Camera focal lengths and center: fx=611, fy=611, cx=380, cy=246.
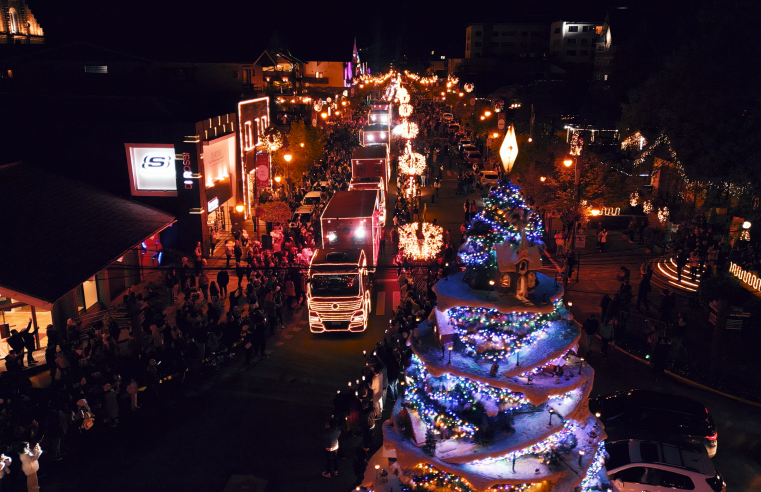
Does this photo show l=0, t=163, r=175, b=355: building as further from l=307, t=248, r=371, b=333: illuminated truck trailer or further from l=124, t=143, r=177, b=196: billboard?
l=307, t=248, r=371, b=333: illuminated truck trailer

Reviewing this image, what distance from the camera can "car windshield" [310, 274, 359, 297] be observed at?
731 inches

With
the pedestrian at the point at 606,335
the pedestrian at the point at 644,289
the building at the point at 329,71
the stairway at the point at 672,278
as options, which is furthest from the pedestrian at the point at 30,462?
the building at the point at 329,71

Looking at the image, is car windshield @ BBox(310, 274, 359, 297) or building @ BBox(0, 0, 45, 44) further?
building @ BBox(0, 0, 45, 44)

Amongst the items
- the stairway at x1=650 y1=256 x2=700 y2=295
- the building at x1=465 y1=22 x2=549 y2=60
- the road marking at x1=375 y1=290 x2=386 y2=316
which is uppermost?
the building at x1=465 y1=22 x2=549 y2=60

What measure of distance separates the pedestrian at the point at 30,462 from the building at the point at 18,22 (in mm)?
50525

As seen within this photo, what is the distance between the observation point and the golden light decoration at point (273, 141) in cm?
3519

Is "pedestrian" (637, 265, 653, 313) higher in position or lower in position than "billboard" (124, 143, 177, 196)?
lower

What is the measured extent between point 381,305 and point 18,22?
5125 cm

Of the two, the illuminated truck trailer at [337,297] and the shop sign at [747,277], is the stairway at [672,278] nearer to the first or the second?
the shop sign at [747,277]

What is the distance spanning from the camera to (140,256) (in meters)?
23.5

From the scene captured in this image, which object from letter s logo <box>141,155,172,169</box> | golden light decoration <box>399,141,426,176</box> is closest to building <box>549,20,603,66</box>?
golden light decoration <box>399,141,426,176</box>

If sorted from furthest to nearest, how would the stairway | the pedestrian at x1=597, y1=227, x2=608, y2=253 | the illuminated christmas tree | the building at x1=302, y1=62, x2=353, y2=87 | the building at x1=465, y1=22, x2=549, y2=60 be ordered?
the building at x1=465, y1=22, x2=549, y2=60 < the building at x1=302, y1=62, x2=353, y2=87 < the pedestrian at x1=597, y1=227, x2=608, y2=253 < the stairway < the illuminated christmas tree

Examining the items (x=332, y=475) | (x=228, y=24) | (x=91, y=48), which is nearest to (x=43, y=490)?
(x=332, y=475)

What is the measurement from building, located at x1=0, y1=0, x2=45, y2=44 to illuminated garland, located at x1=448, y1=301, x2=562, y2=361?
55852 mm
